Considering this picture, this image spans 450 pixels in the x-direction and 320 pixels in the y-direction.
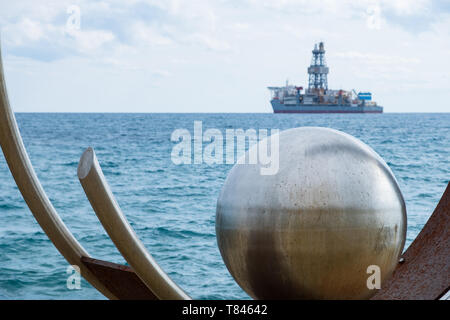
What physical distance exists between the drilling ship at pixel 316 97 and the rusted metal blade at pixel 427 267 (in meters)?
73.3

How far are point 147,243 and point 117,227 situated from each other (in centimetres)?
1154

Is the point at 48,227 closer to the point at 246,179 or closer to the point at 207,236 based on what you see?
the point at 246,179

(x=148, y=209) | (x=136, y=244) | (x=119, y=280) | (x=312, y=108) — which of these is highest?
(x=312, y=108)

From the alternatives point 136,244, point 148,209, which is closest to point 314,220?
point 136,244

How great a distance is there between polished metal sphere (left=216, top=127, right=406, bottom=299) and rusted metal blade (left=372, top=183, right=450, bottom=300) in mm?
911

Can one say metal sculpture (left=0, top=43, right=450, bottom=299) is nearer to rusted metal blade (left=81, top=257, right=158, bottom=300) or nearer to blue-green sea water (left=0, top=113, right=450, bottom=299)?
rusted metal blade (left=81, top=257, right=158, bottom=300)

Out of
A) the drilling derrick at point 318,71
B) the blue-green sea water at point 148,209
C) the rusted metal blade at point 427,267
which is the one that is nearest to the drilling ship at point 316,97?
the drilling derrick at point 318,71

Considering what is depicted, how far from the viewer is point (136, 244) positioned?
148 inches

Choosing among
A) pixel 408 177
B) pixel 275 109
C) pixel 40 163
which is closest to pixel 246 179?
pixel 408 177

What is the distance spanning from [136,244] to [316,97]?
77.6 metres

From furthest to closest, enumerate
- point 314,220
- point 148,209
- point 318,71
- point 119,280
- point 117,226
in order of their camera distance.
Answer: point 318,71
point 148,209
point 119,280
point 117,226
point 314,220

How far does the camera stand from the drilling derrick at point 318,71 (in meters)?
76.3

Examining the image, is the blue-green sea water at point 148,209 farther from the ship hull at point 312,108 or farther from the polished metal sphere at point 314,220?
the ship hull at point 312,108

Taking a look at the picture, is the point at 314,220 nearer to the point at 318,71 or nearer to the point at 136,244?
the point at 136,244
